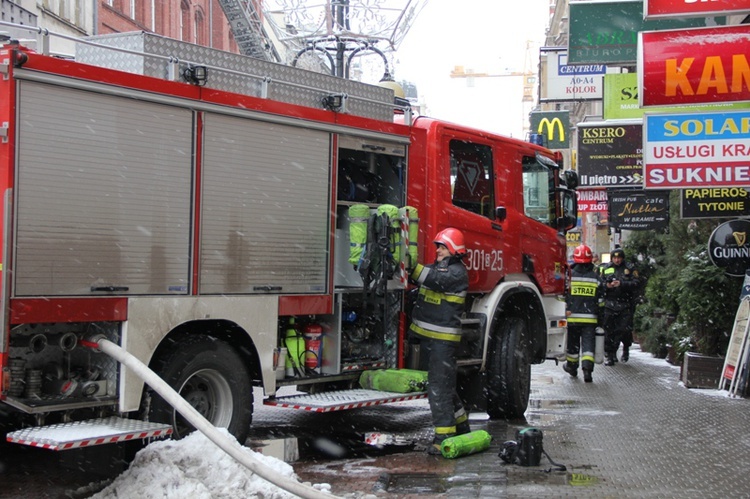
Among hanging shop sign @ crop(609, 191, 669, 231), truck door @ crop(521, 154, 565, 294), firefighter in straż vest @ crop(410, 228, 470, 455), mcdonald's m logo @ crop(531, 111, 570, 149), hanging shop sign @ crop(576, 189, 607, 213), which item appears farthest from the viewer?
hanging shop sign @ crop(576, 189, 607, 213)

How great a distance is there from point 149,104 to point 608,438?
4.92 meters

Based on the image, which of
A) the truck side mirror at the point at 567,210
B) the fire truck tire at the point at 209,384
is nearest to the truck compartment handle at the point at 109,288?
the fire truck tire at the point at 209,384

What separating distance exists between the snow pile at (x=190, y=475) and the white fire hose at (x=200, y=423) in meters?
0.17

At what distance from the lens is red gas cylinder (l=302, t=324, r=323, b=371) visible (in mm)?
7988

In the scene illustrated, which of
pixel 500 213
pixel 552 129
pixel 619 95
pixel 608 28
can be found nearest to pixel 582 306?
pixel 608 28

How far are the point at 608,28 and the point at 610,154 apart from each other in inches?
212

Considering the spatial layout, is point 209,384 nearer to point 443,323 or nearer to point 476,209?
point 443,323

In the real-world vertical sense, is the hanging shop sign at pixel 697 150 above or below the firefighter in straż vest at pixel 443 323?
above

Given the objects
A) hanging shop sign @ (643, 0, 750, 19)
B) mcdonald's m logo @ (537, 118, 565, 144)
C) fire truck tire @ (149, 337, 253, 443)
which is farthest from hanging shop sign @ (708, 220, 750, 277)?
mcdonald's m logo @ (537, 118, 565, 144)

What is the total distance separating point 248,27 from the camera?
64.4 ft

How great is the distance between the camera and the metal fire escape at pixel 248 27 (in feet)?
64.0

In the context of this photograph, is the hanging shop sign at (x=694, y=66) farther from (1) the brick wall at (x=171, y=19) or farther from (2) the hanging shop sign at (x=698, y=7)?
(1) the brick wall at (x=171, y=19)

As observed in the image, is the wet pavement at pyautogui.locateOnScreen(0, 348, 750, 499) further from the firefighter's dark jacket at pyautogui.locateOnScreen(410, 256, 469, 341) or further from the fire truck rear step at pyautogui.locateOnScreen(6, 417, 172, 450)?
the firefighter's dark jacket at pyautogui.locateOnScreen(410, 256, 469, 341)

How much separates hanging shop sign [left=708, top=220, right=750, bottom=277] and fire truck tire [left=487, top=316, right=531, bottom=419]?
133 inches
